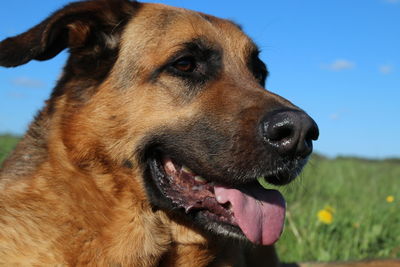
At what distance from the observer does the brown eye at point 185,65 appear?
3.53 meters

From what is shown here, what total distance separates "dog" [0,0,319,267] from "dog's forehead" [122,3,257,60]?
0.01 metres

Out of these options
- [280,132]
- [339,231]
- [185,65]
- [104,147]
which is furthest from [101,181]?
[339,231]

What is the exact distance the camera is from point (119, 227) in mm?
3320

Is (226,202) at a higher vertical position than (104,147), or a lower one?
lower

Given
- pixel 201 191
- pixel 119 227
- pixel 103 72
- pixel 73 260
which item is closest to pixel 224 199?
pixel 201 191

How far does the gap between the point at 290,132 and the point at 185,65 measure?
96cm

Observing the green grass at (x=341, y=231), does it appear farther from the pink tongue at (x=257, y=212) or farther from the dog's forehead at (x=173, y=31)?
the dog's forehead at (x=173, y=31)

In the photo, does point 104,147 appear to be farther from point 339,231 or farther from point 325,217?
point 339,231

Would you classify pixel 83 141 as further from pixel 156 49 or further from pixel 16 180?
pixel 156 49

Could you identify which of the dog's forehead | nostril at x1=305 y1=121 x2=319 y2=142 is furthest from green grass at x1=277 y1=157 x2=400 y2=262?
nostril at x1=305 y1=121 x2=319 y2=142

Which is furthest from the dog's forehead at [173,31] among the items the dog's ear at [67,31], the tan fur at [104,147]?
the dog's ear at [67,31]

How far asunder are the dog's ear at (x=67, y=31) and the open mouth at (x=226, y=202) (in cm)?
100

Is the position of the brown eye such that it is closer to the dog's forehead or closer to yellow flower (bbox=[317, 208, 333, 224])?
the dog's forehead

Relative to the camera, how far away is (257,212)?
3.25m
